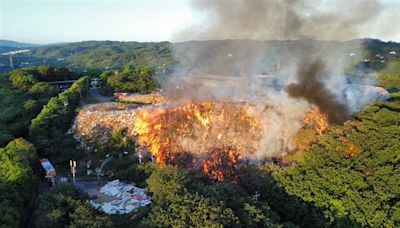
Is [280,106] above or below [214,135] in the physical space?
above

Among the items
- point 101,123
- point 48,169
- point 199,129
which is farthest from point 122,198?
point 101,123

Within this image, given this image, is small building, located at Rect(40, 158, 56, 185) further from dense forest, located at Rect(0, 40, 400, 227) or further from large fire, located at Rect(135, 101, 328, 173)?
large fire, located at Rect(135, 101, 328, 173)

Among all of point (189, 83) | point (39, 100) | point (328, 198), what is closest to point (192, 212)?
point (328, 198)

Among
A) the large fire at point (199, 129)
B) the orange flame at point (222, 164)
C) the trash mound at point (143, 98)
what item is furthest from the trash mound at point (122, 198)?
the trash mound at point (143, 98)

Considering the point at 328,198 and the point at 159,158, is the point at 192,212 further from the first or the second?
the point at 159,158

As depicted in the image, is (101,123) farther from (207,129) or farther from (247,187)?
(247,187)

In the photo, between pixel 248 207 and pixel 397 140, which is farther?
pixel 397 140
